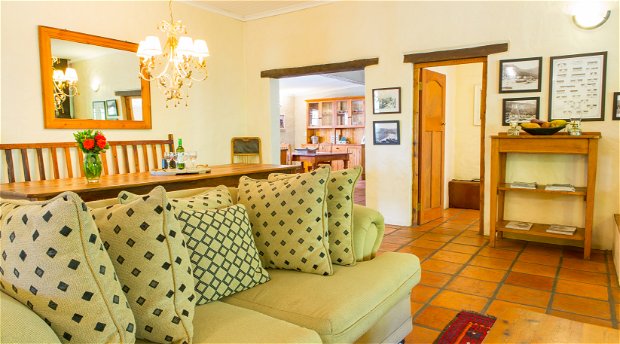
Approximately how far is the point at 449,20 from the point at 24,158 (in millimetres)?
4342

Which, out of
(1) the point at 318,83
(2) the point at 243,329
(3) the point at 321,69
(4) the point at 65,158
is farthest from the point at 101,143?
(1) the point at 318,83

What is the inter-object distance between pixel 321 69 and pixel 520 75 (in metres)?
2.30

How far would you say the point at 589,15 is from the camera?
3664 millimetres

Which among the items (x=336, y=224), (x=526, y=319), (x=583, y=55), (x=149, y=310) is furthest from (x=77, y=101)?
(x=583, y=55)

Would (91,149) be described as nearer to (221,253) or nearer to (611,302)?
(221,253)

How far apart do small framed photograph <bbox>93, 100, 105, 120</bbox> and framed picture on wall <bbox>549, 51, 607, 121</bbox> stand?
4.46 metres

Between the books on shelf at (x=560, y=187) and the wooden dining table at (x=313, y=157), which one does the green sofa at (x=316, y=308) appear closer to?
the books on shelf at (x=560, y=187)

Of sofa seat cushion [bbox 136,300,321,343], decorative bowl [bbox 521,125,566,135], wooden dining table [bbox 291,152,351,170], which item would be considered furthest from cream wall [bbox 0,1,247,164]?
decorative bowl [bbox 521,125,566,135]

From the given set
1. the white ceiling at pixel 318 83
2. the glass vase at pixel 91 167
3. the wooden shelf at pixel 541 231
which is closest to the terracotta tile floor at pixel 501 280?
the wooden shelf at pixel 541 231

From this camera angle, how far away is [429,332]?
2.29 metres

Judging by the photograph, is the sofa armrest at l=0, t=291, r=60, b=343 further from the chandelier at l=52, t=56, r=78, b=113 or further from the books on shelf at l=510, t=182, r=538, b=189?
the books on shelf at l=510, t=182, r=538, b=189

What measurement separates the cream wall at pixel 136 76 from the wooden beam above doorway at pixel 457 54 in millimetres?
2506

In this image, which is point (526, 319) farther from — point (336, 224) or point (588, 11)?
point (588, 11)

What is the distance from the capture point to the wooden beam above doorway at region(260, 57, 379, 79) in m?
4.95
